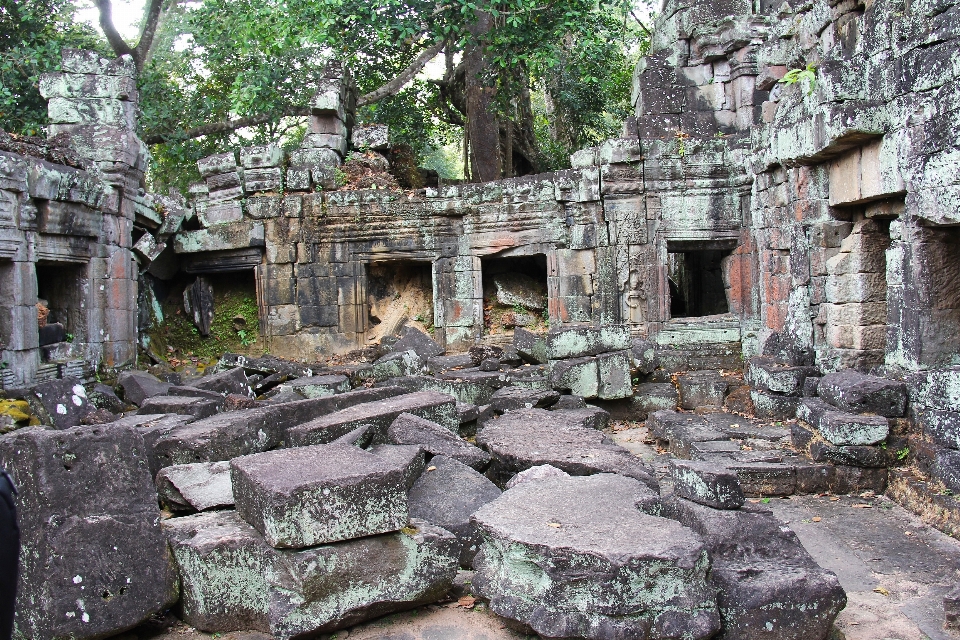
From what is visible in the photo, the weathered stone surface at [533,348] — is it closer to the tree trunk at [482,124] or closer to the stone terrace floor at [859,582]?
the stone terrace floor at [859,582]

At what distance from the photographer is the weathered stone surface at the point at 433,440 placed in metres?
5.54

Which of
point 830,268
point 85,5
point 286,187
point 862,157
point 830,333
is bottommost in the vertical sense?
point 830,333

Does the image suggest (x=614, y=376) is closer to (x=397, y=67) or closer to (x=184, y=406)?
(x=184, y=406)

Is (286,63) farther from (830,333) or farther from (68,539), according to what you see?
(68,539)

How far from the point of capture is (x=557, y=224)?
1112 centimetres

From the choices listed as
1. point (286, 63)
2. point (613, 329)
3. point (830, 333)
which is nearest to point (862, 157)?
point (830, 333)

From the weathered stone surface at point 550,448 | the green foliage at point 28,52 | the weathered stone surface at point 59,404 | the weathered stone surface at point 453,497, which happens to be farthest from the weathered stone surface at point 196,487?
the green foliage at point 28,52

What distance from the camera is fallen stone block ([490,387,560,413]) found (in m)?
7.92

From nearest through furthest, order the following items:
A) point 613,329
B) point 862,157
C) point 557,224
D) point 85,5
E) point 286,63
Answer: point 862,157 < point 613,329 < point 557,224 < point 286,63 < point 85,5

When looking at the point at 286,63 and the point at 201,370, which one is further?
the point at 286,63

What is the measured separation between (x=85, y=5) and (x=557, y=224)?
1221 centimetres

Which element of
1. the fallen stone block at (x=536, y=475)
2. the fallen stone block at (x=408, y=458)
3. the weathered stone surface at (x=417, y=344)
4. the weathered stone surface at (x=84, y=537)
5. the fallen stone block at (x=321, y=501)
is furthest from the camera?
the weathered stone surface at (x=417, y=344)

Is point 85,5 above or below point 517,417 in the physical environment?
above

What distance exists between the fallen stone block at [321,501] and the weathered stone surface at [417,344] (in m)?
6.59
